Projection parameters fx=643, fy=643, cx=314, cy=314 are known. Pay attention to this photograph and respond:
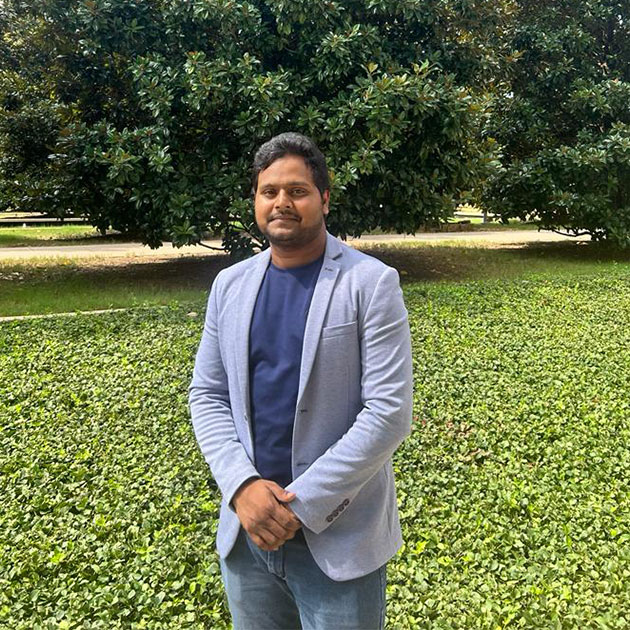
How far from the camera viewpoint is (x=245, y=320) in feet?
5.24

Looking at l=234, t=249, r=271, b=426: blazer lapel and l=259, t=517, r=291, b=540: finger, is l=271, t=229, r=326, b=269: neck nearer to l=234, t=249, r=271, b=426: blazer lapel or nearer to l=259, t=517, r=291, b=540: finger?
l=234, t=249, r=271, b=426: blazer lapel

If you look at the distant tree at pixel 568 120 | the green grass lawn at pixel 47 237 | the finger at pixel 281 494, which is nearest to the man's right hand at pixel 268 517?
the finger at pixel 281 494

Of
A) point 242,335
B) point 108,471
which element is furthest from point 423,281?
point 242,335

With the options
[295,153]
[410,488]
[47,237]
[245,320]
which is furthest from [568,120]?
[47,237]

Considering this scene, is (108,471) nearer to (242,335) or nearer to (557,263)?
(242,335)

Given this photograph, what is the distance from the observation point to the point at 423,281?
11156mm

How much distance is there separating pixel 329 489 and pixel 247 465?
0.71ft

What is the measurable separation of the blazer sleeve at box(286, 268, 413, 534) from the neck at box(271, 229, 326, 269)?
0.19 metres

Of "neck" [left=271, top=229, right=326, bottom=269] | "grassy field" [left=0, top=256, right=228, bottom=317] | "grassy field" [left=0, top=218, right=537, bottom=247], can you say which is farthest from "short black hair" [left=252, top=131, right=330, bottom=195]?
"grassy field" [left=0, top=218, right=537, bottom=247]

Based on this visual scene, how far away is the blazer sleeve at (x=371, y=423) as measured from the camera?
1.46 m

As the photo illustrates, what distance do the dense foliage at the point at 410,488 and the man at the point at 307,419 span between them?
3.73ft

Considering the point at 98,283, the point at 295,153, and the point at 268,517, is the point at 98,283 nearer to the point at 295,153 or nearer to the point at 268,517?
the point at 295,153

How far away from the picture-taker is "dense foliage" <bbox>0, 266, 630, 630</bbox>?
265 centimetres

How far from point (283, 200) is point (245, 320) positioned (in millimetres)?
309
